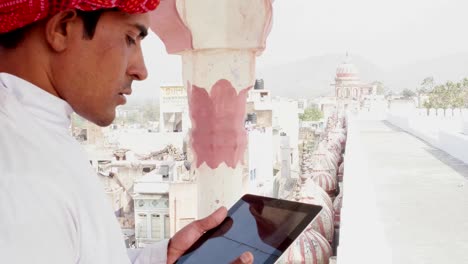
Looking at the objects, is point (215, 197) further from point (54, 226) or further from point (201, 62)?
point (54, 226)

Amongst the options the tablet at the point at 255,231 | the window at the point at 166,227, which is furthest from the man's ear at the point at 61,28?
the window at the point at 166,227

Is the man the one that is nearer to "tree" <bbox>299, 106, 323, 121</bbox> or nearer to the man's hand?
the man's hand

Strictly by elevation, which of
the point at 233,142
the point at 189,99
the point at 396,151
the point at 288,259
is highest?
the point at 189,99

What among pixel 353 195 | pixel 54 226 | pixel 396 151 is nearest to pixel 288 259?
pixel 353 195

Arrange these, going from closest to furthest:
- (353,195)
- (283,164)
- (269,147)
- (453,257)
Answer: (453,257) → (353,195) → (269,147) → (283,164)

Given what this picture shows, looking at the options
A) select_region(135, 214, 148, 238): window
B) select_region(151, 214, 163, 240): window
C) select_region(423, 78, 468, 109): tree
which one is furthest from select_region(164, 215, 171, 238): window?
select_region(423, 78, 468, 109): tree

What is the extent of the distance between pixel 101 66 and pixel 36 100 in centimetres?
8

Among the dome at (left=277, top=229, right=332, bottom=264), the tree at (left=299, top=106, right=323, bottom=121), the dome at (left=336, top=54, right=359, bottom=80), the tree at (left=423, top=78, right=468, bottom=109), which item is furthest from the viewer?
the tree at (left=299, top=106, right=323, bottom=121)

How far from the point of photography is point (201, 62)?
151cm

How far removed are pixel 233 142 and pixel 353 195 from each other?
1.14m

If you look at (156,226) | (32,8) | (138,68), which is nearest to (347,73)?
(156,226)

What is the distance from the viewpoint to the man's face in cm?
55

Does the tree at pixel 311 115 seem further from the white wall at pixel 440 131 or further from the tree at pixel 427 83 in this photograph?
the white wall at pixel 440 131

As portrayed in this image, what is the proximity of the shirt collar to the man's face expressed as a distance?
2 cm
